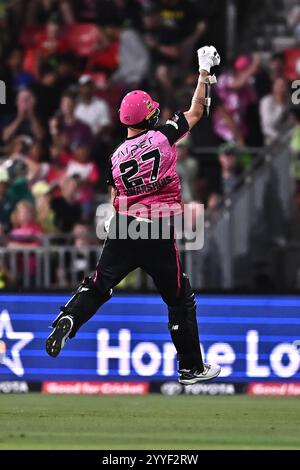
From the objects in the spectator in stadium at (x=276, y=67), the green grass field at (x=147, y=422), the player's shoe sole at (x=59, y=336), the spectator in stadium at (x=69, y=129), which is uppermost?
the spectator in stadium at (x=276, y=67)

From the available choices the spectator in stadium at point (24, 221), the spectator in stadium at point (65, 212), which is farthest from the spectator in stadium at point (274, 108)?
the spectator in stadium at point (24, 221)

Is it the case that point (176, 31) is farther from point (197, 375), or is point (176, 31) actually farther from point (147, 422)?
point (147, 422)

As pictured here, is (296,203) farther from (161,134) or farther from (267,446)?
(267,446)

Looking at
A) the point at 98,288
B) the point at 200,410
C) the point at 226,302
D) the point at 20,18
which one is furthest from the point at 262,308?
the point at 20,18

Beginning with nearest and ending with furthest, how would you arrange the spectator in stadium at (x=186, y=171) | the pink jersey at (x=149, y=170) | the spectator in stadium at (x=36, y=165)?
the pink jersey at (x=149, y=170)
the spectator in stadium at (x=186, y=171)
the spectator in stadium at (x=36, y=165)

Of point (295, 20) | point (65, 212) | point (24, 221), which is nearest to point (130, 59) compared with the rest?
point (295, 20)

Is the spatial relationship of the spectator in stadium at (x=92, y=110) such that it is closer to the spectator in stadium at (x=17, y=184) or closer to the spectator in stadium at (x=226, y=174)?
the spectator in stadium at (x=17, y=184)

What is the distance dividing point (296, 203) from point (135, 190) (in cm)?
709

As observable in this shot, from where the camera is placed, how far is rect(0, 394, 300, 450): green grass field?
31.1ft

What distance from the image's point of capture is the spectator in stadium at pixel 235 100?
19094 mm

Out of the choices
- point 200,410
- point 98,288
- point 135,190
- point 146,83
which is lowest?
point 200,410

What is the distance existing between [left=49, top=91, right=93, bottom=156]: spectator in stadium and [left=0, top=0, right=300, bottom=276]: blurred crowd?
0.05ft

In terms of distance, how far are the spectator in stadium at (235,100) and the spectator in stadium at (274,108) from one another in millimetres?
325
